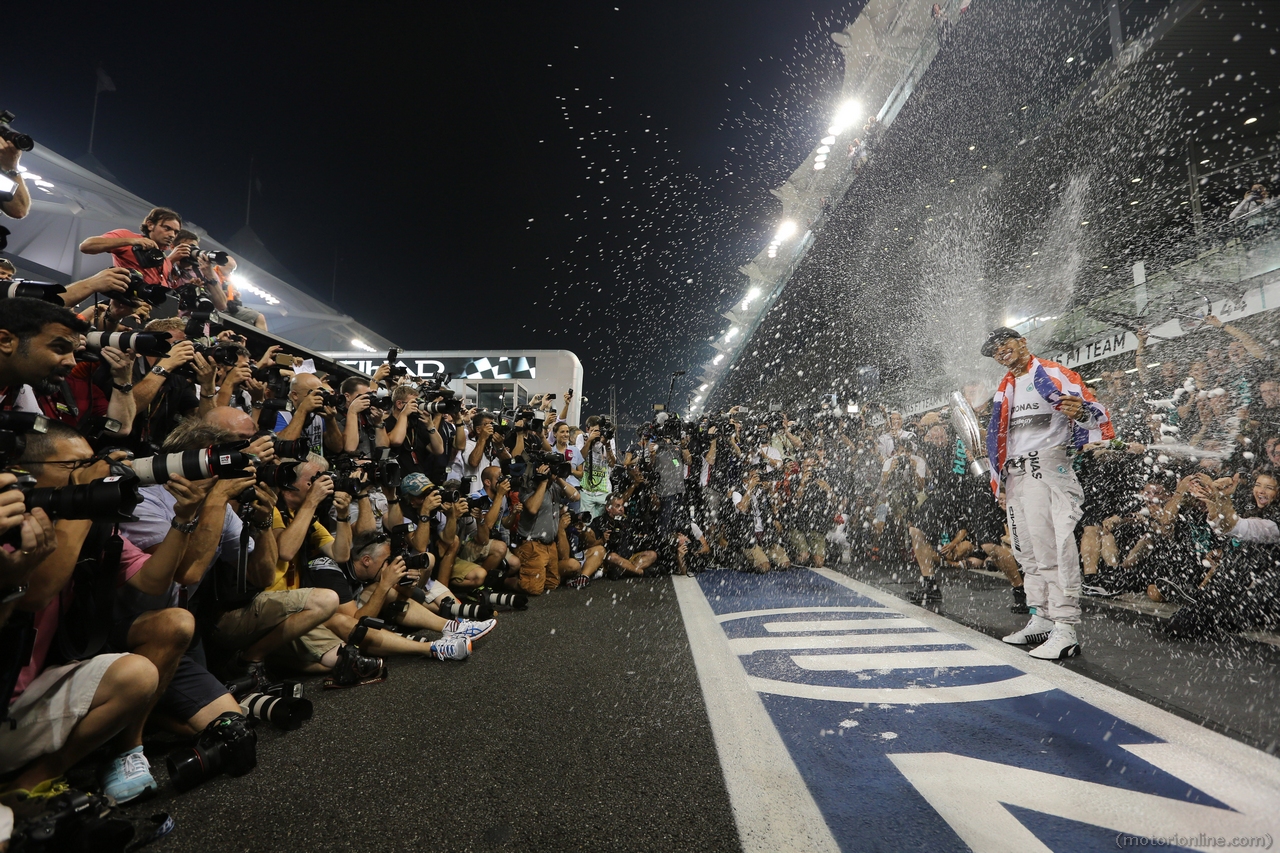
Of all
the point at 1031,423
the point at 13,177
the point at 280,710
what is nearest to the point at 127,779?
the point at 280,710

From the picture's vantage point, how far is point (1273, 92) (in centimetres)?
1026

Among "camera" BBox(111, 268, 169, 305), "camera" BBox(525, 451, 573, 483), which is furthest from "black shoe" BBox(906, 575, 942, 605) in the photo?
"camera" BBox(111, 268, 169, 305)

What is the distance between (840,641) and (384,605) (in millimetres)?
2776

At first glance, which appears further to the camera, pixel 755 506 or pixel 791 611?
pixel 755 506

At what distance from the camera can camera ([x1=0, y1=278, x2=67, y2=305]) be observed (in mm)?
2020

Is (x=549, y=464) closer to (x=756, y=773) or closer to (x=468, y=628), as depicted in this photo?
(x=468, y=628)

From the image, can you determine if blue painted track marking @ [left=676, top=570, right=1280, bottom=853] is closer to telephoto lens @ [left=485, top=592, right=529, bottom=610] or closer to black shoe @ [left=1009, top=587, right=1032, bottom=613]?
black shoe @ [left=1009, top=587, right=1032, bottom=613]

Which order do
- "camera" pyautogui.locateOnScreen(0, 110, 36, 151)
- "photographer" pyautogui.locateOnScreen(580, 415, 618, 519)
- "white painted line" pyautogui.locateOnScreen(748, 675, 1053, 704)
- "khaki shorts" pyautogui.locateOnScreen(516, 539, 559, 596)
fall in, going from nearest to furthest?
"white painted line" pyautogui.locateOnScreen(748, 675, 1053, 704) < "camera" pyautogui.locateOnScreen(0, 110, 36, 151) < "khaki shorts" pyautogui.locateOnScreen(516, 539, 559, 596) < "photographer" pyautogui.locateOnScreen(580, 415, 618, 519)

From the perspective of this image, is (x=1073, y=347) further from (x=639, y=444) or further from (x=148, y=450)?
(x=148, y=450)

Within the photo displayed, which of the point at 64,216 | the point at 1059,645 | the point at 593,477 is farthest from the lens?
the point at 64,216

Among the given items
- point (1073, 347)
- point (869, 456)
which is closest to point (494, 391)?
point (869, 456)

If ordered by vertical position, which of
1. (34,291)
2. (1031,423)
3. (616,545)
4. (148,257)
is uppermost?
(148,257)

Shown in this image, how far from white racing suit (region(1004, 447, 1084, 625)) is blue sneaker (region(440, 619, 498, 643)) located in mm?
3302

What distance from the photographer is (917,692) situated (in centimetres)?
259
